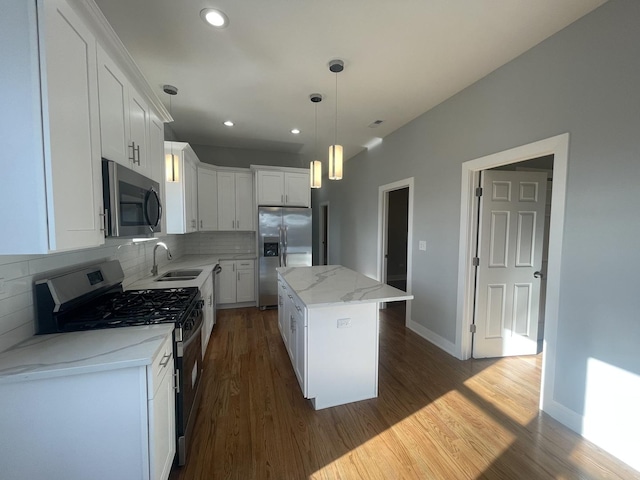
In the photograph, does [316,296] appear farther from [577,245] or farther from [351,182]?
[351,182]

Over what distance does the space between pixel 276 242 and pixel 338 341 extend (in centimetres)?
256

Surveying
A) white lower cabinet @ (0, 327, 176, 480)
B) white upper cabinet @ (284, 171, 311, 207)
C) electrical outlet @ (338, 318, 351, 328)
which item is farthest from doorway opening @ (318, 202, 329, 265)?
white lower cabinet @ (0, 327, 176, 480)

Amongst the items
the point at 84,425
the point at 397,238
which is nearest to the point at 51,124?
the point at 84,425

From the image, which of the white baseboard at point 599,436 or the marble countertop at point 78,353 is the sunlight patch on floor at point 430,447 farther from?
the marble countertop at point 78,353

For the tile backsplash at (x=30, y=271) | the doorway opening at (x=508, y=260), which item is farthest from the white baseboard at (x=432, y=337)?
the tile backsplash at (x=30, y=271)

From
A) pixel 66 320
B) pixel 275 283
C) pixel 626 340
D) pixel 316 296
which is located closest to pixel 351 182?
pixel 275 283

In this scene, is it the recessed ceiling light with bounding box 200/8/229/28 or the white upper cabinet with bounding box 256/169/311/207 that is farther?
the white upper cabinet with bounding box 256/169/311/207

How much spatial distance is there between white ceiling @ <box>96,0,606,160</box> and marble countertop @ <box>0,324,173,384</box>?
204cm

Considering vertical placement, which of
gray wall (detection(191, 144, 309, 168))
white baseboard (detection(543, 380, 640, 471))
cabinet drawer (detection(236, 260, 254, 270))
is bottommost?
white baseboard (detection(543, 380, 640, 471))

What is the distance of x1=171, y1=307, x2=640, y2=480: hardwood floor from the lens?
1.52m

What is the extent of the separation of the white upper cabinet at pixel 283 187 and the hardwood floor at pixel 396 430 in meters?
2.59

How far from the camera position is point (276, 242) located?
4.30 m

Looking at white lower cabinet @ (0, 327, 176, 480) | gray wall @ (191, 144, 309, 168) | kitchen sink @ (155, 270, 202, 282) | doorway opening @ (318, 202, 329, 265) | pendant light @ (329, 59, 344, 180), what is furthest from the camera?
doorway opening @ (318, 202, 329, 265)

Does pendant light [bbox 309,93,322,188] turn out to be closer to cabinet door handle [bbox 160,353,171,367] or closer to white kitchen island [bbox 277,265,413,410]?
white kitchen island [bbox 277,265,413,410]
